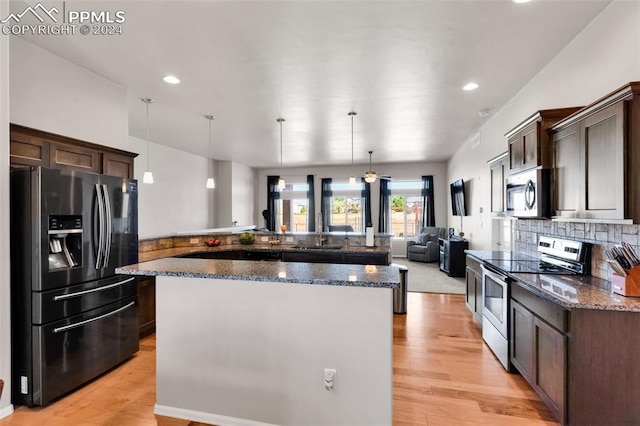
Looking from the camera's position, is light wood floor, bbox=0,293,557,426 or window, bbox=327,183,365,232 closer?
light wood floor, bbox=0,293,557,426

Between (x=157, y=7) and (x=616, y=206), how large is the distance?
3259mm

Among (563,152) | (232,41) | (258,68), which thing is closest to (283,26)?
(232,41)

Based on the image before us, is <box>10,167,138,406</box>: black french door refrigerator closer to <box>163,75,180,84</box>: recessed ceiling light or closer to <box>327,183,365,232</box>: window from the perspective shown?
<box>163,75,180,84</box>: recessed ceiling light

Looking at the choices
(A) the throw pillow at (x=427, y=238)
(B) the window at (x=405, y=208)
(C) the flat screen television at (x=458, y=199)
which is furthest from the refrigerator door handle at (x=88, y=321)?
(B) the window at (x=405, y=208)

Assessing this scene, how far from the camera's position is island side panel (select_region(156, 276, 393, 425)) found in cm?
174

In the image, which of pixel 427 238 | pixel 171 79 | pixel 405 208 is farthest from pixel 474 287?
pixel 405 208

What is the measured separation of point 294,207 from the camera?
10094mm

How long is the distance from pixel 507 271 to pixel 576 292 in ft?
2.20

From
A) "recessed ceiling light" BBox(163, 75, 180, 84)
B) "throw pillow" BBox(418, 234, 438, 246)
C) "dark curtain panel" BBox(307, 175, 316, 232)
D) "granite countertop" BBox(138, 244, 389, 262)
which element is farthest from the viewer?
"dark curtain panel" BBox(307, 175, 316, 232)

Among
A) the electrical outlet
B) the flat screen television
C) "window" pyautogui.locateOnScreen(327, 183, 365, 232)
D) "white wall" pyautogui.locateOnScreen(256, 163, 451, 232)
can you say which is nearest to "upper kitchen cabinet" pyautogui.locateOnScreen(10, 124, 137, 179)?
the electrical outlet

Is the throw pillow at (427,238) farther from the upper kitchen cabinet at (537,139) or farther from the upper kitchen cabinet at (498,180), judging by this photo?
the upper kitchen cabinet at (537,139)

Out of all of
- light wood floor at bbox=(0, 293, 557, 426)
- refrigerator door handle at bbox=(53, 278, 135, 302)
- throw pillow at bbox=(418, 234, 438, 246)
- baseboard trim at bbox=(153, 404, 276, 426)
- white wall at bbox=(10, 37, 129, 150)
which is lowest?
light wood floor at bbox=(0, 293, 557, 426)

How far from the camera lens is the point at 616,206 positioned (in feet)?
5.65

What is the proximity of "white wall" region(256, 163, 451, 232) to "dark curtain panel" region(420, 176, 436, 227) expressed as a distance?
13cm
